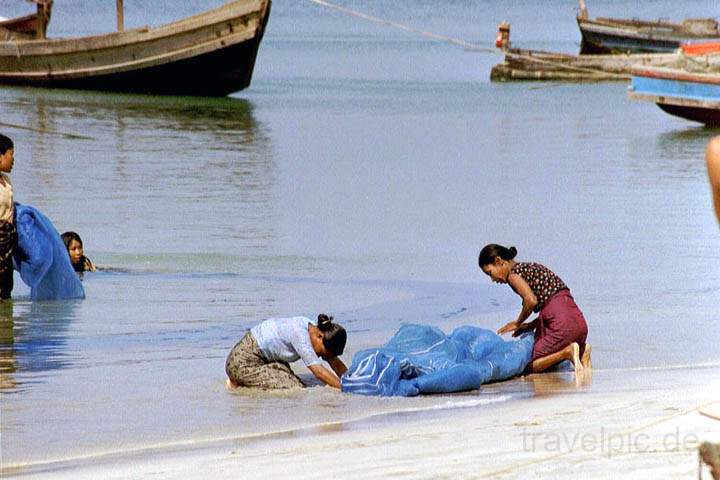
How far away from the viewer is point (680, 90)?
24.1 metres

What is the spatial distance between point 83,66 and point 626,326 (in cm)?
2379

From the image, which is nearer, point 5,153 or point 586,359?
point 586,359

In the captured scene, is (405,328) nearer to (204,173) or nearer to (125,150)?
(204,173)

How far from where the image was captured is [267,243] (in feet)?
40.7

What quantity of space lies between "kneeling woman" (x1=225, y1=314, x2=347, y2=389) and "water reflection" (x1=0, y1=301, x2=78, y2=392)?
1080 mm

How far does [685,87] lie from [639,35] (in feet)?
48.9

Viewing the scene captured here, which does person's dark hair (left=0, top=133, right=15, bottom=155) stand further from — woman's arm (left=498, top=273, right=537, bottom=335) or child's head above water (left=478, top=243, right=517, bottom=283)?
woman's arm (left=498, top=273, right=537, bottom=335)

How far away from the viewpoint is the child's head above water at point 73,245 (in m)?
9.62

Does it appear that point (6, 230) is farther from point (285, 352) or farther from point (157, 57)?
point (157, 57)

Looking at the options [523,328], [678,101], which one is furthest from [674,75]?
[523,328]

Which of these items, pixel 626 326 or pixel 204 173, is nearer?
pixel 626 326

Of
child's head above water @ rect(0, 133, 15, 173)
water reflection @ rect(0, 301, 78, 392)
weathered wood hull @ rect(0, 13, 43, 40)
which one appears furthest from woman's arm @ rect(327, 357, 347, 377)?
weathered wood hull @ rect(0, 13, 43, 40)

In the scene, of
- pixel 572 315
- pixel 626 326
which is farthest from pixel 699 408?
pixel 626 326

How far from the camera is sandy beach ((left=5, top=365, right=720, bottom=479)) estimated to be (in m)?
4.78
